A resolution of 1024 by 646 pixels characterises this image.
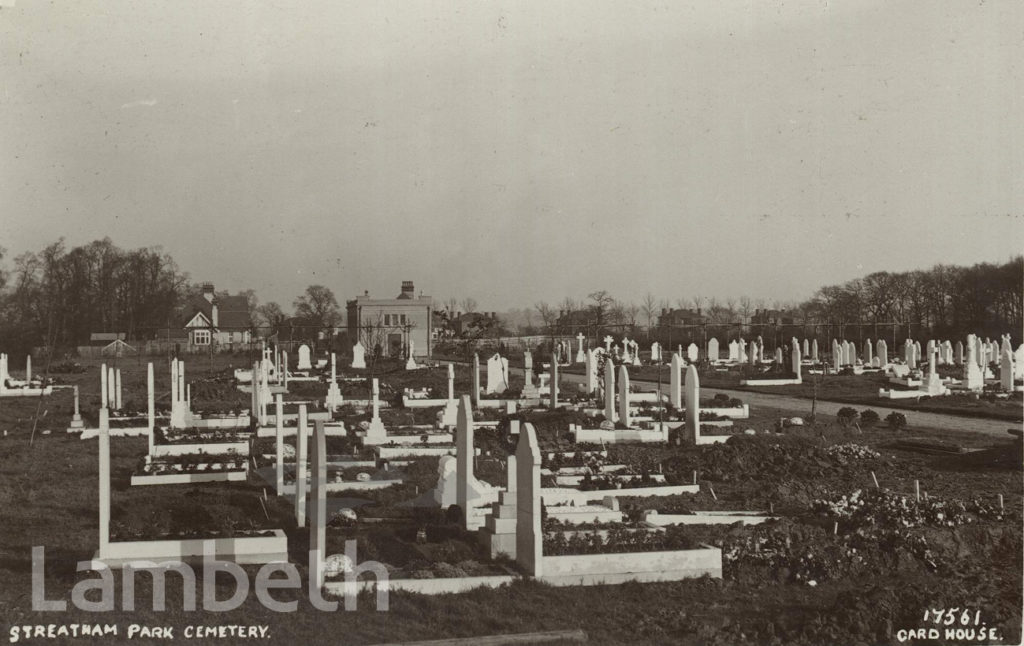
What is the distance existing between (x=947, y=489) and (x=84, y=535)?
13.5 metres

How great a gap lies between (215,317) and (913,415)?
197ft

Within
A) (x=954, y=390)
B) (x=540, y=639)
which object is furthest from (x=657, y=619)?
(x=954, y=390)

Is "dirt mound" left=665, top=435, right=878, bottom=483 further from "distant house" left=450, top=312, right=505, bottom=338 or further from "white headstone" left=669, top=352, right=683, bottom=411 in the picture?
"distant house" left=450, top=312, right=505, bottom=338

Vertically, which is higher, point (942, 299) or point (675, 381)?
point (942, 299)

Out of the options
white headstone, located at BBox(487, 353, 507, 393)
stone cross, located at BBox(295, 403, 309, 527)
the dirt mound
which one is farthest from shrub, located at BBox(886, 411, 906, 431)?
stone cross, located at BBox(295, 403, 309, 527)

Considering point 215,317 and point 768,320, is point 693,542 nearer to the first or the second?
point 768,320

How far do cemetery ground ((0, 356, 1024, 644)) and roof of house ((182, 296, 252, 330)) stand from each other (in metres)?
56.7

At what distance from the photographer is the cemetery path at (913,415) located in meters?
23.5

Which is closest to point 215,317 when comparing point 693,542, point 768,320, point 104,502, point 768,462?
point 768,320

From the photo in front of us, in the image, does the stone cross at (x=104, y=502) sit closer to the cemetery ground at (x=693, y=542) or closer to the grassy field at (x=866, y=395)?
the cemetery ground at (x=693, y=542)

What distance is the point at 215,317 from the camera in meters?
74.2

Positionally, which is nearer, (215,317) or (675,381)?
(675,381)

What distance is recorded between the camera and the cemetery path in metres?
23.5

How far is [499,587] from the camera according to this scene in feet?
32.0
